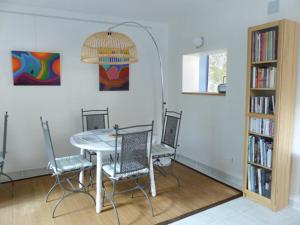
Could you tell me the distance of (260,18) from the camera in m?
2.91

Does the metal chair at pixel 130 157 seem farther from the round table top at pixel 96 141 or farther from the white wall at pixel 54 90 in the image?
the white wall at pixel 54 90

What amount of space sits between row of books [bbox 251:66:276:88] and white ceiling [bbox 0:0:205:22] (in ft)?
4.31

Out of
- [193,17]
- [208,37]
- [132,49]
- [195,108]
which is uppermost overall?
[193,17]

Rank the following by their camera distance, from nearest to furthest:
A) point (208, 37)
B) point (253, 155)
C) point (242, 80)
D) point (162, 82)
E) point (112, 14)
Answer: point (253, 155) → point (242, 80) → point (208, 37) → point (112, 14) → point (162, 82)

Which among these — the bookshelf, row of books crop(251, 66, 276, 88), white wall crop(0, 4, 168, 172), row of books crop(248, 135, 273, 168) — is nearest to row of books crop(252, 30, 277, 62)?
the bookshelf

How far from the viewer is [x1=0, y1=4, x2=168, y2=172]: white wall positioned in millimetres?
3395

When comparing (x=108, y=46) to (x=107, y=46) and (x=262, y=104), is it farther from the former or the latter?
(x=262, y=104)

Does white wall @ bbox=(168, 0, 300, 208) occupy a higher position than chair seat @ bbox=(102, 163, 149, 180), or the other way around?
white wall @ bbox=(168, 0, 300, 208)

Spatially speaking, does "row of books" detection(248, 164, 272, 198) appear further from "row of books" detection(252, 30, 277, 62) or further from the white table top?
the white table top

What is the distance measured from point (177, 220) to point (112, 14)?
3107 mm

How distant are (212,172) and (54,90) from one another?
2686 millimetres

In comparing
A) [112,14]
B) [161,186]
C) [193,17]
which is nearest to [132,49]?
[112,14]

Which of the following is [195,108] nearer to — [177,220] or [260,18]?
[260,18]

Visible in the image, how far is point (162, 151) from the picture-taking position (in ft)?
10.7
